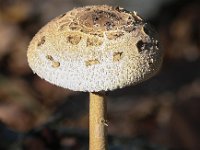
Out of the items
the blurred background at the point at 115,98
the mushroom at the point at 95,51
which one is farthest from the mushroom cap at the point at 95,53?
the blurred background at the point at 115,98

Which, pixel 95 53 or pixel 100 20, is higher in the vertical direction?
pixel 100 20

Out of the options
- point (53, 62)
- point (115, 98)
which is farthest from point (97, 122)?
point (115, 98)

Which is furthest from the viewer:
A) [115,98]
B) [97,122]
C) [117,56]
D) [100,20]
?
[115,98]

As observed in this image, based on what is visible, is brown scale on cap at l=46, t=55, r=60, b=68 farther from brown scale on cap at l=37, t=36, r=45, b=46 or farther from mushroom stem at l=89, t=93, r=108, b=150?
mushroom stem at l=89, t=93, r=108, b=150

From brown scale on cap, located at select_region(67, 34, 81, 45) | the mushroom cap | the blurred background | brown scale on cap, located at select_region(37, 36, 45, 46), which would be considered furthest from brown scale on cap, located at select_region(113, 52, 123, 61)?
the blurred background

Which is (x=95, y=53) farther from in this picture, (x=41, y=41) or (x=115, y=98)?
(x=115, y=98)

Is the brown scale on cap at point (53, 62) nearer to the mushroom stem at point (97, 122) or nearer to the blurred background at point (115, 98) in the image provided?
the mushroom stem at point (97, 122)

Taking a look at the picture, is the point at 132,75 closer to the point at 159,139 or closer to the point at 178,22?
the point at 159,139
